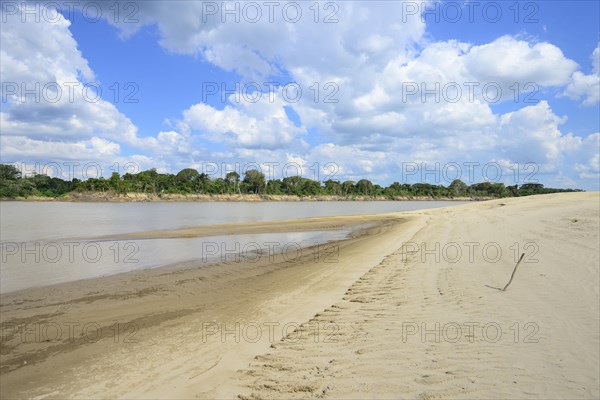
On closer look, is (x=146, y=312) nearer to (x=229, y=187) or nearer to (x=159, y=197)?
(x=159, y=197)

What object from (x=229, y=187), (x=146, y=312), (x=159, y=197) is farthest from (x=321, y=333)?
(x=229, y=187)

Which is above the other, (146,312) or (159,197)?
(159,197)

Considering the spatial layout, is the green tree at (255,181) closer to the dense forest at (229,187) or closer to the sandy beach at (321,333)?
the dense forest at (229,187)

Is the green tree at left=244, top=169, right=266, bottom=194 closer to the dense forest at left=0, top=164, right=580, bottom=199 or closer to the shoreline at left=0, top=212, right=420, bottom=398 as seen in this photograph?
the dense forest at left=0, top=164, right=580, bottom=199

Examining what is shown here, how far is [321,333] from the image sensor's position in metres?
6.09

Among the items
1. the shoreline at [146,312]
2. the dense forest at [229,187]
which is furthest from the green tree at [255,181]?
the shoreline at [146,312]

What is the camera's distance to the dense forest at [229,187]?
352 ft

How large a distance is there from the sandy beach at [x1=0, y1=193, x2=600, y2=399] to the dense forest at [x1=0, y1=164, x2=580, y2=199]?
326 feet

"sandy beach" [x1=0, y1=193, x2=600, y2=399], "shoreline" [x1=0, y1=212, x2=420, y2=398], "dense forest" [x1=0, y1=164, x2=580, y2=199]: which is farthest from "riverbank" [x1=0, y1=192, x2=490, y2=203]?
"sandy beach" [x1=0, y1=193, x2=600, y2=399]

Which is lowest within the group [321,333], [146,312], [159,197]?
[146,312]

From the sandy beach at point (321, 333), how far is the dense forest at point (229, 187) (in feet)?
326

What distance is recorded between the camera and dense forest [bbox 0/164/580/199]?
107m

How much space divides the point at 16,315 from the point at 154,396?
17.5ft

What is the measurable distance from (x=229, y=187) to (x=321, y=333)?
127482 mm
